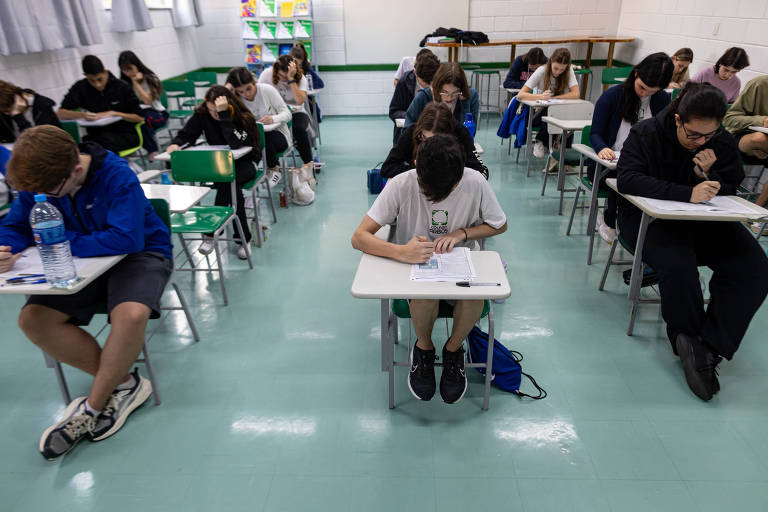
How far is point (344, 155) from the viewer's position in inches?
245

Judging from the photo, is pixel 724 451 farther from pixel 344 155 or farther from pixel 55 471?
pixel 344 155

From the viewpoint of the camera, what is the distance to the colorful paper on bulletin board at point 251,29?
7207 millimetres

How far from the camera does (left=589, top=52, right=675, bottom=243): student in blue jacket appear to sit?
298cm

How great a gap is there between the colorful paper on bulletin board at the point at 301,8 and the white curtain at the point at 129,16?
203cm

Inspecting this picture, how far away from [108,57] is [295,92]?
2.25 metres

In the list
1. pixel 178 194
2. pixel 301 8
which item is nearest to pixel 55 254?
pixel 178 194

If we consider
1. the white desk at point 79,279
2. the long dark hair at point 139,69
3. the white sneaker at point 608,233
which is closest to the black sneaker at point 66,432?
the white desk at point 79,279

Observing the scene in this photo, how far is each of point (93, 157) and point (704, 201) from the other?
2.55m

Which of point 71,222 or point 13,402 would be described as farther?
point 13,402

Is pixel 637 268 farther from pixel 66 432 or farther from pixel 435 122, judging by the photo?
pixel 66 432

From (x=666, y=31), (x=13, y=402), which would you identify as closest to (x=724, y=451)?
(x=13, y=402)

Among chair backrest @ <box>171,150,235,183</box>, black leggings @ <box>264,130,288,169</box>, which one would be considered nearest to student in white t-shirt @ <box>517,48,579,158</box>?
black leggings @ <box>264,130,288,169</box>

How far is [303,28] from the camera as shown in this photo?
7215 mm

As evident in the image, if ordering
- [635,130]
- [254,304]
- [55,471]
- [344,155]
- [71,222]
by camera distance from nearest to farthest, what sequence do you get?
[55,471] → [71,222] → [635,130] → [254,304] → [344,155]
